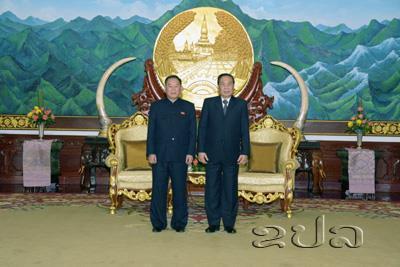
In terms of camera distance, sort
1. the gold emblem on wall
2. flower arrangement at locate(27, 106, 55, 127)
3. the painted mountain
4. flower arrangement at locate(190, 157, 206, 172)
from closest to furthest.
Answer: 1. flower arrangement at locate(190, 157, 206, 172)
2. flower arrangement at locate(27, 106, 55, 127)
3. the gold emblem on wall
4. the painted mountain

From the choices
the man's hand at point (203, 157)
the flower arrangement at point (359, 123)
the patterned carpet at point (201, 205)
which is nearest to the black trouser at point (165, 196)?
the man's hand at point (203, 157)

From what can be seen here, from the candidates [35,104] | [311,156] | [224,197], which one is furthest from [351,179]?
[35,104]

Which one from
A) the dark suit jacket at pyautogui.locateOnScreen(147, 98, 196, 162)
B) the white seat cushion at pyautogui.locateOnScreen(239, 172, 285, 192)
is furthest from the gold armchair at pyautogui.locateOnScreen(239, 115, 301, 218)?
the dark suit jacket at pyautogui.locateOnScreen(147, 98, 196, 162)

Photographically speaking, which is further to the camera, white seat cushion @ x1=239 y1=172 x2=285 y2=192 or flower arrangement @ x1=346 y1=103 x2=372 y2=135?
flower arrangement @ x1=346 y1=103 x2=372 y2=135

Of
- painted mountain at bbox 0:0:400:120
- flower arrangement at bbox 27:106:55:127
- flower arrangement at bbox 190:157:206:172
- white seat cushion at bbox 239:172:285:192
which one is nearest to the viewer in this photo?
white seat cushion at bbox 239:172:285:192

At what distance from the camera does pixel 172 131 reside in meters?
5.29

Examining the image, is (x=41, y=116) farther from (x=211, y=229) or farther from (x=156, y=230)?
(x=211, y=229)

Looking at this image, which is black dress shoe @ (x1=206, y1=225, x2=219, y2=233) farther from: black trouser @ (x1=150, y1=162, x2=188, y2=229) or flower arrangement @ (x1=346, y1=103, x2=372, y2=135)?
flower arrangement @ (x1=346, y1=103, x2=372, y2=135)

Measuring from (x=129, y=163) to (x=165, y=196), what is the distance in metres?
1.59

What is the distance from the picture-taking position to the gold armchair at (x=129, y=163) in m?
6.31

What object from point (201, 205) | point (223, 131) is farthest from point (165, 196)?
point (201, 205)

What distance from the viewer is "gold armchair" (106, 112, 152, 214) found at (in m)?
6.31

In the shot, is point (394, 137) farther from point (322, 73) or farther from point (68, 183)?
point (68, 183)

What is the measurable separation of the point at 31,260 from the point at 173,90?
2.08 m
